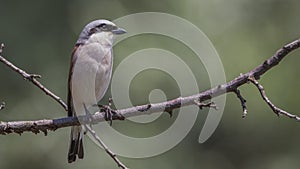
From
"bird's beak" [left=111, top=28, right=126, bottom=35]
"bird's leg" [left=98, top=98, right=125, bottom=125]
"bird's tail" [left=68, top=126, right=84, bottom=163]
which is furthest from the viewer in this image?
"bird's beak" [left=111, top=28, right=126, bottom=35]

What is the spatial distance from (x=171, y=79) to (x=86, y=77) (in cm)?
305

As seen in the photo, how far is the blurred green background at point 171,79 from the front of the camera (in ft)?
21.7

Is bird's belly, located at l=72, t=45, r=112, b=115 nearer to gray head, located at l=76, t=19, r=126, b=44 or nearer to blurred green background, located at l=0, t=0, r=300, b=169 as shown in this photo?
gray head, located at l=76, t=19, r=126, b=44

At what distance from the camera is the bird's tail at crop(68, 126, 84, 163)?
12.2 feet

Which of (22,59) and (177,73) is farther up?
(22,59)

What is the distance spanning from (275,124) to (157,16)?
1.76 meters

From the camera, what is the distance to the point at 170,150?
22.7 ft

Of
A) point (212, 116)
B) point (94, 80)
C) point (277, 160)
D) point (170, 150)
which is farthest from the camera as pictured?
point (277, 160)

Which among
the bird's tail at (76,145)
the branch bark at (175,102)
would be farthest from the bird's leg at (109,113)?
the bird's tail at (76,145)

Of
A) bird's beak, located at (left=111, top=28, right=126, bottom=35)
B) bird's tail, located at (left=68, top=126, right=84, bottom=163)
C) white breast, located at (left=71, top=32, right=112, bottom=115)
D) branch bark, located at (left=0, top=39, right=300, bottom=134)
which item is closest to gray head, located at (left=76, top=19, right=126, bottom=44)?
bird's beak, located at (left=111, top=28, right=126, bottom=35)

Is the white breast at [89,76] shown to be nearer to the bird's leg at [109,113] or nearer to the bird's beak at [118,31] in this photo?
the bird's beak at [118,31]

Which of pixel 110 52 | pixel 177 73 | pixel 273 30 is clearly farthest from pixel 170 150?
pixel 110 52

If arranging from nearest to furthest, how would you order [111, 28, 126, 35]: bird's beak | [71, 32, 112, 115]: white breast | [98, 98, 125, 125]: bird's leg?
[98, 98, 125, 125]: bird's leg, [71, 32, 112, 115]: white breast, [111, 28, 126, 35]: bird's beak

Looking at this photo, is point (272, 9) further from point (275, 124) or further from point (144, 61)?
point (144, 61)
